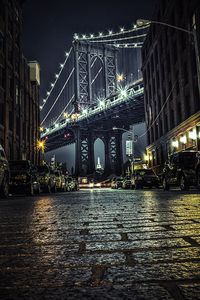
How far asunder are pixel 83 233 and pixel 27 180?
45.6 feet

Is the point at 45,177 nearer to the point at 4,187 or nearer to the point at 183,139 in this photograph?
the point at 4,187

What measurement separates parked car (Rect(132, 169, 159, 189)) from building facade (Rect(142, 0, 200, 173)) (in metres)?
4.45

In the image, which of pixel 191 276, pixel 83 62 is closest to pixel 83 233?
pixel 191 276

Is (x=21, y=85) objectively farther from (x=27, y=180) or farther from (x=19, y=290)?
(x=19, y=290)

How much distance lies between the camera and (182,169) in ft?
55.4

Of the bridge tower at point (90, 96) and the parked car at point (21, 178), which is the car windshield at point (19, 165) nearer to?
the parked car at point (21, 178)

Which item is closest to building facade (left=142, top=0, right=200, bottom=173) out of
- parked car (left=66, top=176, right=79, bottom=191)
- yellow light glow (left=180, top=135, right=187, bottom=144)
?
yellow light glow (left=180, top=135, right=187, bottom=144)

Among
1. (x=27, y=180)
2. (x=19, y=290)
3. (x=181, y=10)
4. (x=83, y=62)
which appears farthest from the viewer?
(x=83, y=62)

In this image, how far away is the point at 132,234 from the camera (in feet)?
10.2

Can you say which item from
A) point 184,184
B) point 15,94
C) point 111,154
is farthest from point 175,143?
point 111,154

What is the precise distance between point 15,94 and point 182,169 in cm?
2689

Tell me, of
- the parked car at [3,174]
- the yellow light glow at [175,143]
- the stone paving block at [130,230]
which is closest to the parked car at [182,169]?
the parked car at [3,174]

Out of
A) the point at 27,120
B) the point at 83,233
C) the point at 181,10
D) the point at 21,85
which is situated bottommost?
the point at 83,233

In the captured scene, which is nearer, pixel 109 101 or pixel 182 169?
pixel 182 169
